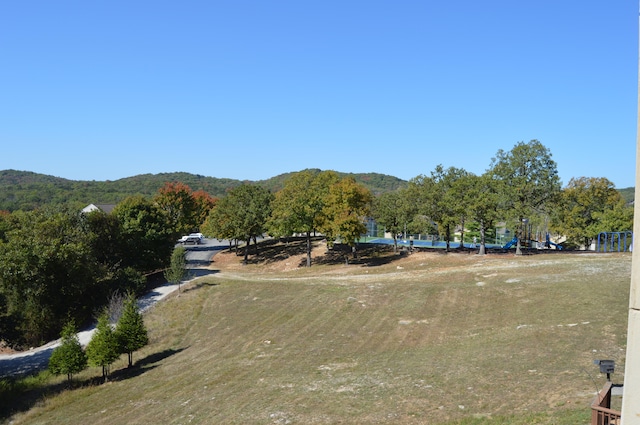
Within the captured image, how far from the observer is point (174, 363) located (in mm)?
26172

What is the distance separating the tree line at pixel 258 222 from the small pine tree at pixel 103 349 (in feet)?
37.2

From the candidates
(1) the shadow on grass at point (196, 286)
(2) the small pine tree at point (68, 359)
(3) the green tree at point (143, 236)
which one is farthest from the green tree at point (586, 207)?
(2) the small pine tree at point (68, 359)

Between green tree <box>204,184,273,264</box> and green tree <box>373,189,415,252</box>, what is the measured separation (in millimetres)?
14745

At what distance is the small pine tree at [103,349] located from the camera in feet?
83.4

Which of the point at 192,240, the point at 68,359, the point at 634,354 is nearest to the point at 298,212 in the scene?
the point at 68,359

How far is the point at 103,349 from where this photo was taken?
25516 mm

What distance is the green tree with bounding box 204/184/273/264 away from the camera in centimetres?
6034

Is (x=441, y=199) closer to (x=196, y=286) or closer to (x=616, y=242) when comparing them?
(x=616, y=242)

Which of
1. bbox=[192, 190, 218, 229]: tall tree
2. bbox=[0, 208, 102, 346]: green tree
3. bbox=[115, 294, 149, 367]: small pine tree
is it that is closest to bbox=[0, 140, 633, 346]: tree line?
bbox=[0, 208, 102, 346]: green tree

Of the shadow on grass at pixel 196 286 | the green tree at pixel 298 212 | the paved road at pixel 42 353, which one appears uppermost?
the green tree at pixel 298 212

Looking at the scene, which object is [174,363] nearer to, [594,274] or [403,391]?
[403,391]

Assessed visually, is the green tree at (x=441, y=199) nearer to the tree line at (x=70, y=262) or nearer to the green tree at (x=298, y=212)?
the green tree at (x=298, y=212)

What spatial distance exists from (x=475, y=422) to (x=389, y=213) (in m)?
44.3

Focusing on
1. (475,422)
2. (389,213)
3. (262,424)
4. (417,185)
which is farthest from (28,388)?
(417,185)
